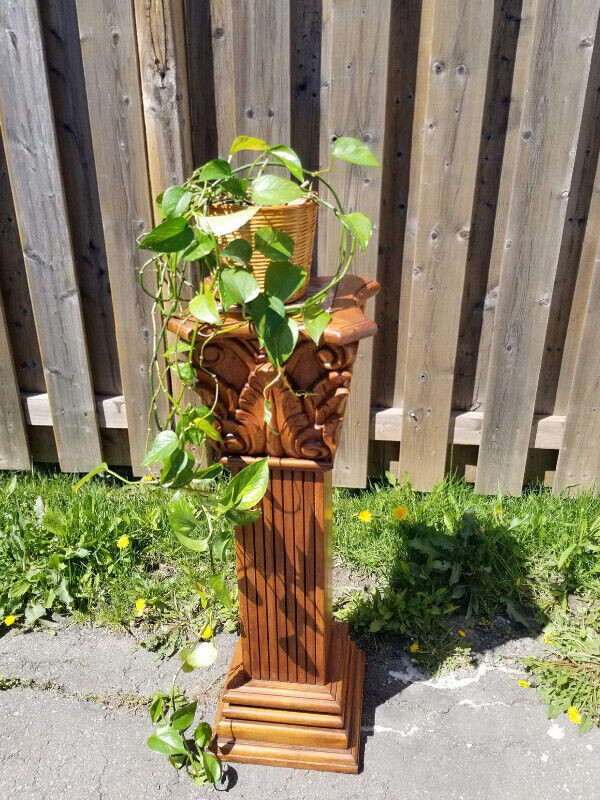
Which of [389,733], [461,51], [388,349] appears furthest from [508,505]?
[461,51]

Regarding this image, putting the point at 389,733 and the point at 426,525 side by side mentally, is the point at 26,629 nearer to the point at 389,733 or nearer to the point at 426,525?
the point at 389,733

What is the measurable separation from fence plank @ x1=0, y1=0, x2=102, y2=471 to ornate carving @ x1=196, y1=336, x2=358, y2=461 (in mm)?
1276

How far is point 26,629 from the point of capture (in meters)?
2.34

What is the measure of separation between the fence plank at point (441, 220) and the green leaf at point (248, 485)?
3.96ft

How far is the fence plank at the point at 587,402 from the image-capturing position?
244 centimetres

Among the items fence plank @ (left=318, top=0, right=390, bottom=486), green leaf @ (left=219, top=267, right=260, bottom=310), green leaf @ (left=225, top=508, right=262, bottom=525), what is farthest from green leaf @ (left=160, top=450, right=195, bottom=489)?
fence plank @ (left=318, top=0, right=390, bottom=486)

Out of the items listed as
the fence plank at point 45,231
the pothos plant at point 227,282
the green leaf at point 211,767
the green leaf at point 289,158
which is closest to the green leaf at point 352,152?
the pothos plant at point 227,282

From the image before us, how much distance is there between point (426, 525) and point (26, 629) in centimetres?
147

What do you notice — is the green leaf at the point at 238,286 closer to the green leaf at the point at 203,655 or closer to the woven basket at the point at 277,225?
the woven basket at the point at 277,225

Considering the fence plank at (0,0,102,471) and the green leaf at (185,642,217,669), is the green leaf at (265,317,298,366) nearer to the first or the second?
the green leaf at (185,642,217,669)

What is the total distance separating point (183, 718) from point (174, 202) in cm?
134

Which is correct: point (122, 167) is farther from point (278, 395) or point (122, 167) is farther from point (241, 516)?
point (241, 516)

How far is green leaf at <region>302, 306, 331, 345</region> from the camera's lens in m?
1.35

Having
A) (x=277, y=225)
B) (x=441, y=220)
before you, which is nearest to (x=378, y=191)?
(x=441, y=220)
